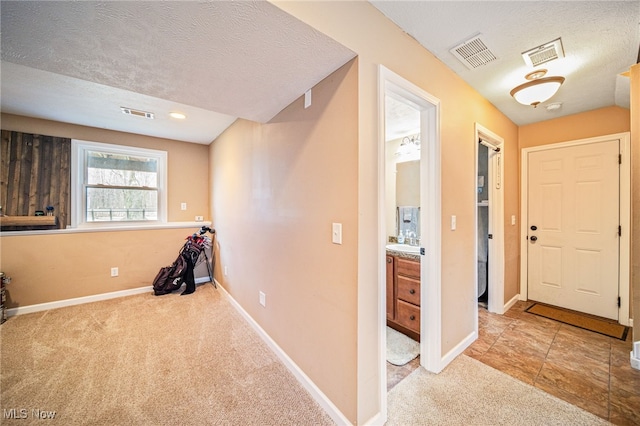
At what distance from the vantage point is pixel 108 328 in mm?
2477

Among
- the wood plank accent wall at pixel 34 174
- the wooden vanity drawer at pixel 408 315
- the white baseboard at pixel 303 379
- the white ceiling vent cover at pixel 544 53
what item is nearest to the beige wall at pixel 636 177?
the white ceiling vent cover at pixel 544 53

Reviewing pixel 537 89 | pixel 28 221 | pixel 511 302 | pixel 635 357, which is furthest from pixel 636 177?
pixel 28 221

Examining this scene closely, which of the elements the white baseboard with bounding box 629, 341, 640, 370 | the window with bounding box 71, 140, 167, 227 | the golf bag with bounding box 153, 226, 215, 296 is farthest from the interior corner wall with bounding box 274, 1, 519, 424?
the window with bounding box 71, 140, 167, 227

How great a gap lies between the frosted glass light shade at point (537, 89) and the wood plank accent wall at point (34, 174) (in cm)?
511

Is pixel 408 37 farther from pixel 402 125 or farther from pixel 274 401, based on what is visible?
pixel 274 401

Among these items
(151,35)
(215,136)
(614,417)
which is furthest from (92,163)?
(614,417)

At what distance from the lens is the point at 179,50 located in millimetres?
1242

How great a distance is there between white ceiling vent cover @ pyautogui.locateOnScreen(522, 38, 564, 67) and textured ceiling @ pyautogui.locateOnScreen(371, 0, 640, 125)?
0.12ft

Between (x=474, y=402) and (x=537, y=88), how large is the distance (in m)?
2.37

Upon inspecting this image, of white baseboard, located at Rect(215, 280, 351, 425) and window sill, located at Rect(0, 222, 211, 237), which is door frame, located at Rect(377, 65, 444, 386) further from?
window sill, located at Rect(0, 222, 211, 237)

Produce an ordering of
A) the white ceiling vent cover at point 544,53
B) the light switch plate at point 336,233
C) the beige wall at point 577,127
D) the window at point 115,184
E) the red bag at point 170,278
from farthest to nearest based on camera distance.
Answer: the red bag at point 170,278
the window at point 115,184
the beige wall at point 577,127
the white ceiling vent cover at point 544,53
the light switch plate at point 336,233

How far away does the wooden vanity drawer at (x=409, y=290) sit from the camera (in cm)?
220

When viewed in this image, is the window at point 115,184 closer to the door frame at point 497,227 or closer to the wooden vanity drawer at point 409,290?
the wooden vanity drawer at point 409,290

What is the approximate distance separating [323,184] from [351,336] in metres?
0.92
